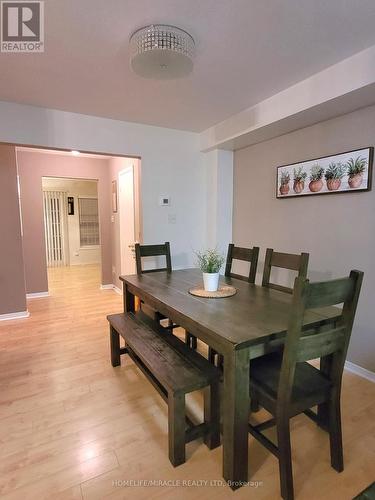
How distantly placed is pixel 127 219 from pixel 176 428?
331cm

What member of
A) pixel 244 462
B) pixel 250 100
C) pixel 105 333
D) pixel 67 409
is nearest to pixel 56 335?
pixel 105 333

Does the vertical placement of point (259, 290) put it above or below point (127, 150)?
below

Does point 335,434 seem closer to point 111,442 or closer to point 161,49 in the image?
point 111,442

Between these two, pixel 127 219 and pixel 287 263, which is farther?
pixel 127 219

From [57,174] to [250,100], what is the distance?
135 inches

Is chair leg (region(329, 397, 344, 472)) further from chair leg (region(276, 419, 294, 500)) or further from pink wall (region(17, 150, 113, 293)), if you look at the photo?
pink wall (region(17, 150, 113, 293))

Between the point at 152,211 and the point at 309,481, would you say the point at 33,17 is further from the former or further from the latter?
the point at 309,481

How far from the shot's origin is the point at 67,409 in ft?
6.27

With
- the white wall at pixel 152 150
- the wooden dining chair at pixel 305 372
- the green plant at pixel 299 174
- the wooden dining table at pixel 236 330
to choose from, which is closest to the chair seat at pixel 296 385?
the wooden dining chair at pixel 305 372

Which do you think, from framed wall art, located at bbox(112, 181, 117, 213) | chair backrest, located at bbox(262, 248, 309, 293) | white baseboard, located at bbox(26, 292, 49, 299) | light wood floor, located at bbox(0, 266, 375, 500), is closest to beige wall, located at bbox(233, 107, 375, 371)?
chair backrest, located at bbox(262, 248, 309, 293)

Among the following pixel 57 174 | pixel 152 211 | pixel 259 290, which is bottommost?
pixel 259 290

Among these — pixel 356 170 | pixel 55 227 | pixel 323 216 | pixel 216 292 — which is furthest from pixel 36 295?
pixel 356 170

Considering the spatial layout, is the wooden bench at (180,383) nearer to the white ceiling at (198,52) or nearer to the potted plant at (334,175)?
the potted plant at (334,175)

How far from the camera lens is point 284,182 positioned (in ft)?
9.27
